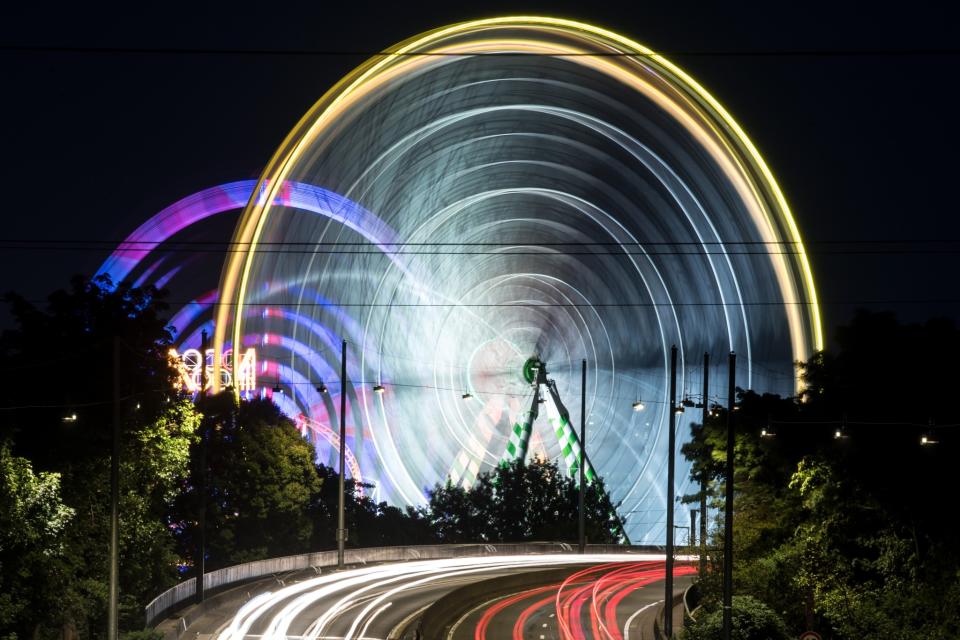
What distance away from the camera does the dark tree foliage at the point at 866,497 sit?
88.0 ft

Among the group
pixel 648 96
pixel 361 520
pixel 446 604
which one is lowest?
pixel 361 520

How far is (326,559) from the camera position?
43406mm

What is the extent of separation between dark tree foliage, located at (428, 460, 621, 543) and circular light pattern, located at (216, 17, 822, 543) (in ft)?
6.70

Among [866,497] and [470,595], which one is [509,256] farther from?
[866,497]

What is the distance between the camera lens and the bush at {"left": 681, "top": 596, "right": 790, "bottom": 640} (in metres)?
30.2

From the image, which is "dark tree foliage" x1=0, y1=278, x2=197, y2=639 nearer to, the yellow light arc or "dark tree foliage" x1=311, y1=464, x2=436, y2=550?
the yellow light arc

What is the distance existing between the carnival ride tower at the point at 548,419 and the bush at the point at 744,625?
23.7m

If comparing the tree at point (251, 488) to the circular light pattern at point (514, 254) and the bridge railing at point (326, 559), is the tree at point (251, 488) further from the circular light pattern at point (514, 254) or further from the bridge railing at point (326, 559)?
the bridge railing at point (326, 559)

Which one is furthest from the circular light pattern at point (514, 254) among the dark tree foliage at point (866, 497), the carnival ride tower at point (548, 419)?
the dark tree foliage at point (866, 497)

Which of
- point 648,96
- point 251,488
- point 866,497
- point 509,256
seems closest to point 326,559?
point 251,488

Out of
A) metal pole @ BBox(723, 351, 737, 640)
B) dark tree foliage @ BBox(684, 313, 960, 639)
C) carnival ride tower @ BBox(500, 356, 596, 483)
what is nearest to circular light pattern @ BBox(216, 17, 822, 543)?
carnival ride tower @ BBox(500, 356, 596, 483)

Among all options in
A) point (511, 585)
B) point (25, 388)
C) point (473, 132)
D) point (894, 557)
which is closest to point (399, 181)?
point (473, 132)

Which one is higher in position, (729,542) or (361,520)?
(729,542)

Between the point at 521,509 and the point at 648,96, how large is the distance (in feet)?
94.6
